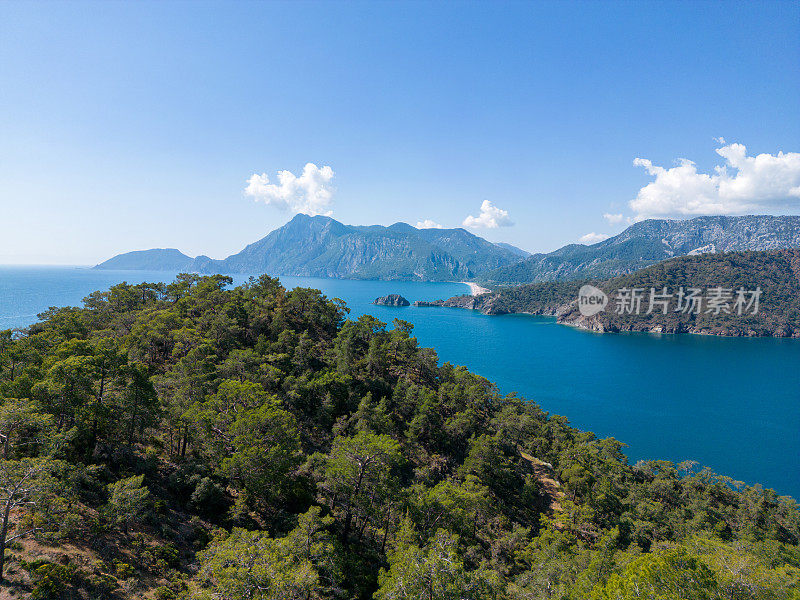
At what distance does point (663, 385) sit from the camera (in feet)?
361

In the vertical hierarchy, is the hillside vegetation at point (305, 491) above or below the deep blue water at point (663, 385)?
above

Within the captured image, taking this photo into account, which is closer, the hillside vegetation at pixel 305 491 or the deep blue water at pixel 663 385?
the hillside vegetation at pixel 305 491

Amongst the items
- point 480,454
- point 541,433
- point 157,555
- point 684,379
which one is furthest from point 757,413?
point 157,555

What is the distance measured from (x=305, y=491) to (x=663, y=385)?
121m

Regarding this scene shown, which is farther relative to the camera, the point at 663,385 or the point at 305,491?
the point at 663,385

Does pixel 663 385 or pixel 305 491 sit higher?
pixel 305 491

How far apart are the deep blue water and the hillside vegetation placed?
26.6 metres

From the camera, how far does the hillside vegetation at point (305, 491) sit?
18.0 metres

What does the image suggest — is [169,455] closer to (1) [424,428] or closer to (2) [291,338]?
(2) [291,338]

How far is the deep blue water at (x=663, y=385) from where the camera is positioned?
7206 cm

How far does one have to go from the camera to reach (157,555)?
2156 cm

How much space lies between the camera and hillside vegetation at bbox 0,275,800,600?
18.0 m

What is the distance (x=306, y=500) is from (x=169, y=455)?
13.7m

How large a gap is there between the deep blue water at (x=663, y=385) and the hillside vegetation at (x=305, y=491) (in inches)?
1049
